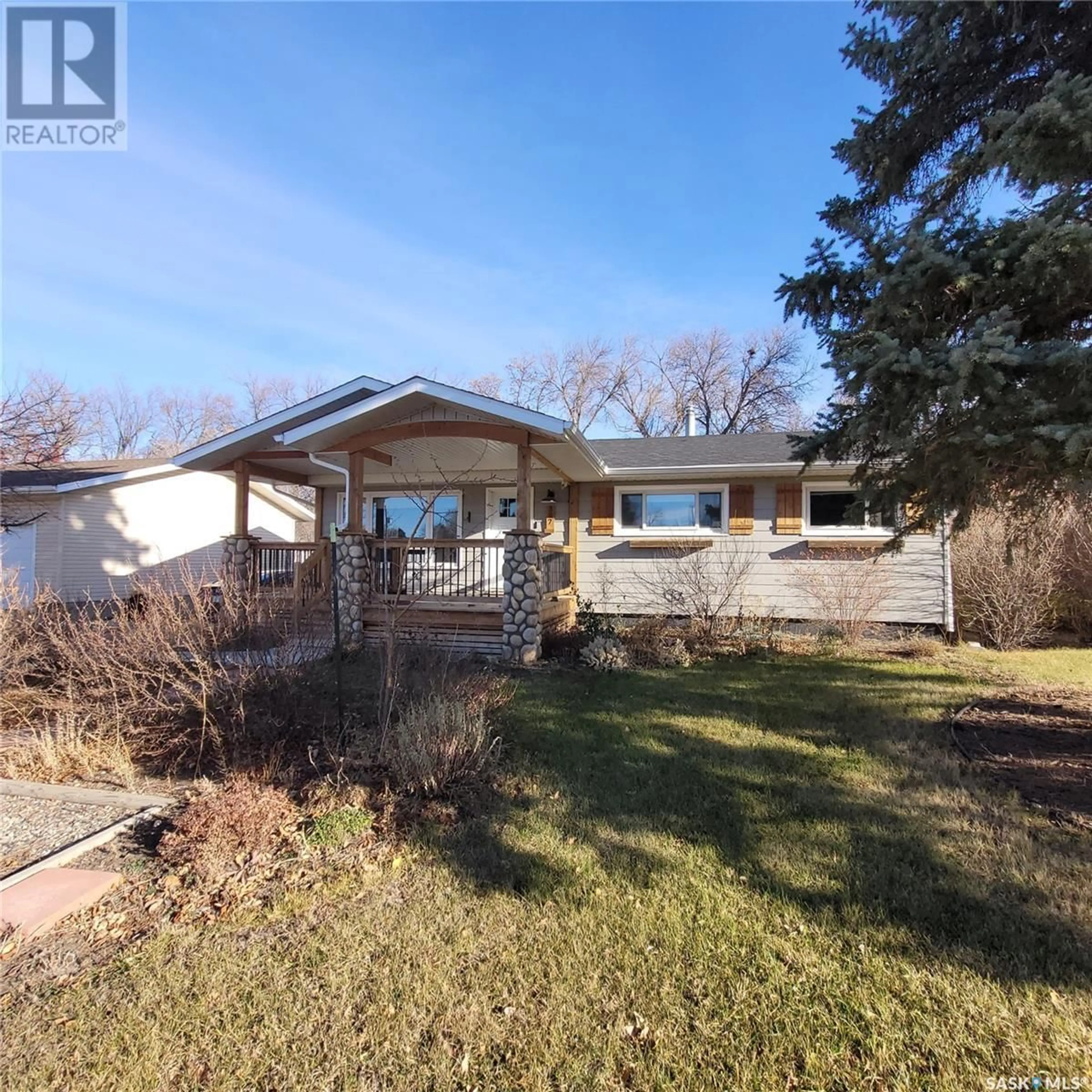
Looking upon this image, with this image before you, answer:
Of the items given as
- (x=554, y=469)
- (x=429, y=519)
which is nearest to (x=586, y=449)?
(x=554, y=469)

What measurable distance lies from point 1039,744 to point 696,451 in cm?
737

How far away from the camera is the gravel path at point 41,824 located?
314 cm

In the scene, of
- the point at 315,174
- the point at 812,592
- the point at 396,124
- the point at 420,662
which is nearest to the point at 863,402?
the point at 420,662

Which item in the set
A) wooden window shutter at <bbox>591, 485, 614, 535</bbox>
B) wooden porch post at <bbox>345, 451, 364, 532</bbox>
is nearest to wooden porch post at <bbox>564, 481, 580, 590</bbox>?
wooden window shutter at <bbox>591, 485, 614, 535</bbox>

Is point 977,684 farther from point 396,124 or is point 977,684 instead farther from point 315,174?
point 315,174

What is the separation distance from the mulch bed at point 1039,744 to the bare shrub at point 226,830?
4.55 meters

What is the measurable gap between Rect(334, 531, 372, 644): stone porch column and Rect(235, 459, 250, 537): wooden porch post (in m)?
2.95

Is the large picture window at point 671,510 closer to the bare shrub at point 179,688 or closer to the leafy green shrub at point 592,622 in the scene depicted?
the leafy green shrub at point 592,622

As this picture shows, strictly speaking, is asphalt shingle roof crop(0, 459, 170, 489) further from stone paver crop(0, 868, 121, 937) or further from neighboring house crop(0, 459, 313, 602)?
stone paver crop(0, 868, 121, 937)

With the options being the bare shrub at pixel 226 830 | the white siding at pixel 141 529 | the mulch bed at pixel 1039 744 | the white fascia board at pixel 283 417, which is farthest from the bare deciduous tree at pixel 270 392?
the mulch bed at pixel 1039 744

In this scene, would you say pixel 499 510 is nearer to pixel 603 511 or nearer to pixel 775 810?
pixel 603 511

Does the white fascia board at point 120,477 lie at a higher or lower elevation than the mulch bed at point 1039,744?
higher

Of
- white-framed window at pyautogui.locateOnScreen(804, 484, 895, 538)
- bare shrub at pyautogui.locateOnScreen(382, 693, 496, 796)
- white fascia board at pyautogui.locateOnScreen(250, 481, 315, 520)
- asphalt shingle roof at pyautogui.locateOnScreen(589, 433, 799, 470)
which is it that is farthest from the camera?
white fascia board at pyautogui.locateOnScreen(250, 481, 315, 520)

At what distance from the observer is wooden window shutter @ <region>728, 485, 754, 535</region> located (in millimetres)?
10289
